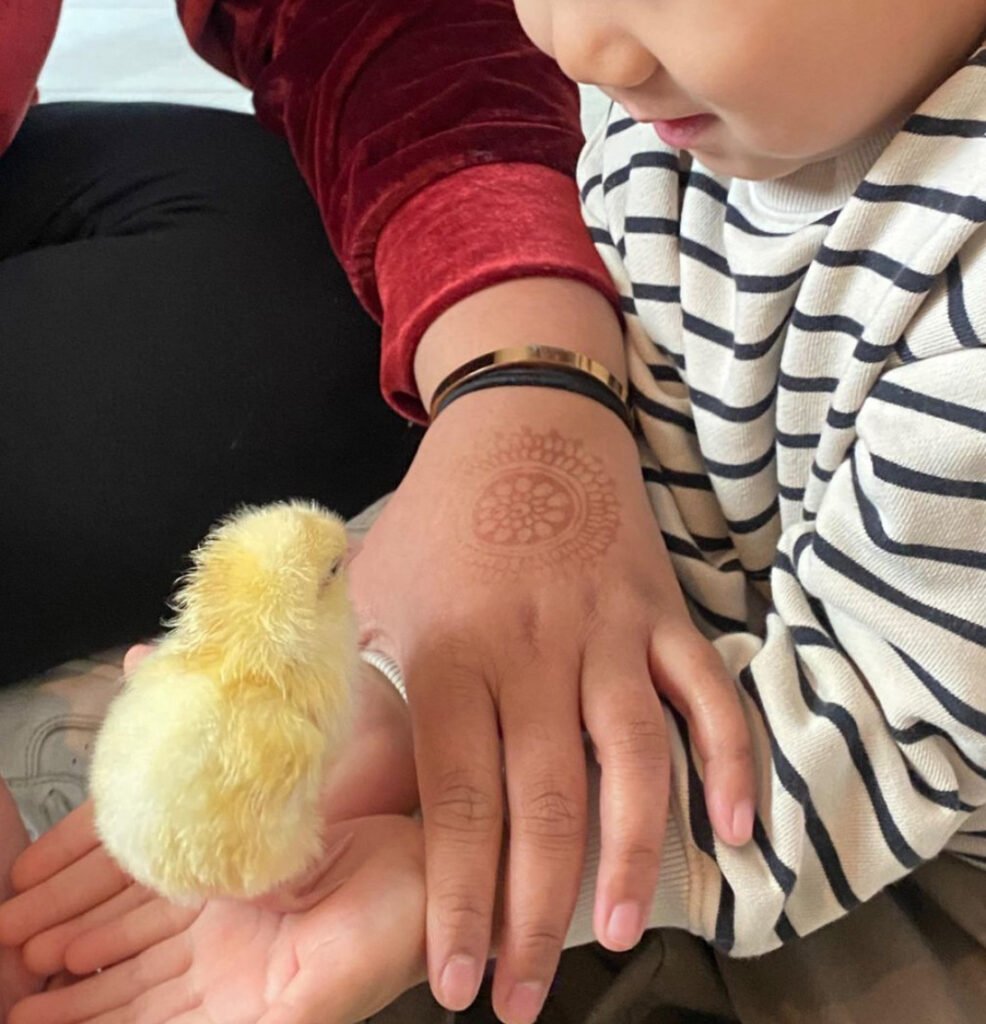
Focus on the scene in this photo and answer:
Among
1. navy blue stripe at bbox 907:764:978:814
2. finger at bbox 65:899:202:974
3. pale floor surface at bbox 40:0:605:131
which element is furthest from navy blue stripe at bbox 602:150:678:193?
pale floor surface at bbox 40:0:605:131

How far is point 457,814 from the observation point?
51 centimetres

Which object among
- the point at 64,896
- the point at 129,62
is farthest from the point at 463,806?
the point at 129,62

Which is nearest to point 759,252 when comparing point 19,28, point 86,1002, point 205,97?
point 86,1002

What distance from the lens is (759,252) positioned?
1.78ft

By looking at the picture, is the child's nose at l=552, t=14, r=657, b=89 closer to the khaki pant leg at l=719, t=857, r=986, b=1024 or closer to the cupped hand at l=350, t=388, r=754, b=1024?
the cupped hand at l=350, t=388, r=754, b=1024

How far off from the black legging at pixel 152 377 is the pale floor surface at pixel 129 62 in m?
0.45

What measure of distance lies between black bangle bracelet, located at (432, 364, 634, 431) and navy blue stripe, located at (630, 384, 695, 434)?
0.7 inches

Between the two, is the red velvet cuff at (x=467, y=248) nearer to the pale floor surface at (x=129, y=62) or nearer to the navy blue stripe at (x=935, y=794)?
the navy blue stripe at (x=935, y=794)

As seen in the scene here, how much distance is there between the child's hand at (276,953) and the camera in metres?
0.49

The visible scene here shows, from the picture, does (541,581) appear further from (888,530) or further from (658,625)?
(888,530)

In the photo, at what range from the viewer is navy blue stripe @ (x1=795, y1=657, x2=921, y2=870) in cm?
51

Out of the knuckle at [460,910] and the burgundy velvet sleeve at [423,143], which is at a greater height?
the burgundy velvet sleeve at [423,143]

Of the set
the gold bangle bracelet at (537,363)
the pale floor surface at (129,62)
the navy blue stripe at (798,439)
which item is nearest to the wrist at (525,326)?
the gold bangle bracelet at (537,363)

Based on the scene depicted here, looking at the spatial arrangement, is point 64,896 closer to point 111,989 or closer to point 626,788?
point 111,989
